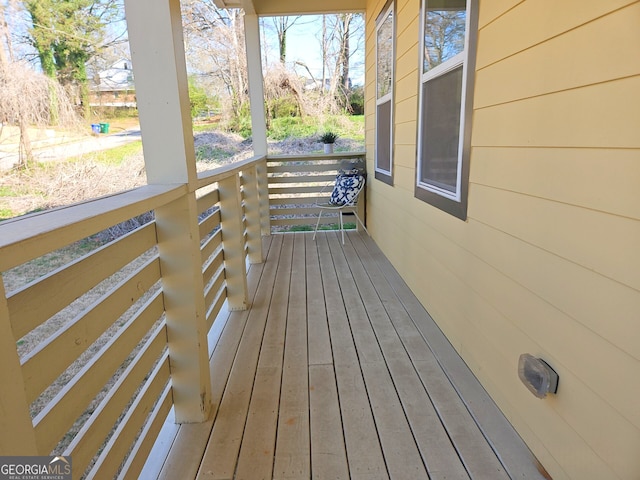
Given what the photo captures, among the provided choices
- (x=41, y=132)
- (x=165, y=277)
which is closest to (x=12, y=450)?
(x=165, y=277)

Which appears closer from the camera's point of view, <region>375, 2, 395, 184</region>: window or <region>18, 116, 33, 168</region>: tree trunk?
<region>18, 116, 33, 168</region>: tree trunk

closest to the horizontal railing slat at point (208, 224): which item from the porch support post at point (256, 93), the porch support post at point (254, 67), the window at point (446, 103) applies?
the window at point (446, 103)

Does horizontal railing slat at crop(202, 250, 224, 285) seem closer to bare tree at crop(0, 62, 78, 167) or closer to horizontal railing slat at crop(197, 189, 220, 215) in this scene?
horizontal railing slat at crop(197, 189, 220, 215)

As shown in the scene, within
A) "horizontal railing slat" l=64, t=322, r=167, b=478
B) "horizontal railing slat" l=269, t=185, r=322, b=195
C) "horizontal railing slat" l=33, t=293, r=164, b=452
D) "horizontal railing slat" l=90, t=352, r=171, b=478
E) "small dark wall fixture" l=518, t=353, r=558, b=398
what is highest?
"horizontal railing slat" l=33, t=293, r=164, b=452

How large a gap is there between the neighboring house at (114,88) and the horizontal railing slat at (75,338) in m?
1.68

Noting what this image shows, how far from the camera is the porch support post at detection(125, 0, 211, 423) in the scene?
1265mm

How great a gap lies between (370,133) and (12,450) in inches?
166

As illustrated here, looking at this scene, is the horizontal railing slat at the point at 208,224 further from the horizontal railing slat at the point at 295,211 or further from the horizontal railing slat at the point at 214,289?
the horizontal railing slat at the point at 295,211

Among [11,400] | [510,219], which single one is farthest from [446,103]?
[11,400]

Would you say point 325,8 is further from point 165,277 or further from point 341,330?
point 165,277

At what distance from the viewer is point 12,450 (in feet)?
1.91

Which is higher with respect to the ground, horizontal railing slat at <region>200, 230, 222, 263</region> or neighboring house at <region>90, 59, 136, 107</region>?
neighboring house at <region>90, 59, 136, 107</region>

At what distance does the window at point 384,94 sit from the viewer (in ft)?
10.7

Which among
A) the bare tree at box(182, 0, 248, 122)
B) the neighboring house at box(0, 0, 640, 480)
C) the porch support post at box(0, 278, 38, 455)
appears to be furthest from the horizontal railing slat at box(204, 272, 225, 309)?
the bare tree at box(182, 0, 248, 122)
